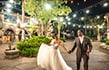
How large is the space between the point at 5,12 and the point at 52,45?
2411 cm

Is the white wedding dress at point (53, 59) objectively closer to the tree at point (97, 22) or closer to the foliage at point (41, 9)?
the foliage at point (41, 9)

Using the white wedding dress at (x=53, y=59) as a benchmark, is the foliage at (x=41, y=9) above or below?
above

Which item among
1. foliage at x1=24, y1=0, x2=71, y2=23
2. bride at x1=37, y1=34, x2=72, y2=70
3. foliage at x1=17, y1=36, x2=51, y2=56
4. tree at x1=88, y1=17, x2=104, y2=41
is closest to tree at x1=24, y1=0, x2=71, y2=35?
foliage at x1=24, y1=0, x2=71, y2=23

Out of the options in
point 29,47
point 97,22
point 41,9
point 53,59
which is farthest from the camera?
point 97,22

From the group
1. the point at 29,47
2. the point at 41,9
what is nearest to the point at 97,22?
the point at 41,9

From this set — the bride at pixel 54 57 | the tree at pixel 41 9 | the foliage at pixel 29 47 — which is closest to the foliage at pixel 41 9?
the tree at pixel 41 9

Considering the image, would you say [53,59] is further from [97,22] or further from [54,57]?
[97,22]

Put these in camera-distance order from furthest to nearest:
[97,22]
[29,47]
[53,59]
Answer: [97,22], [29,47], [53,59]

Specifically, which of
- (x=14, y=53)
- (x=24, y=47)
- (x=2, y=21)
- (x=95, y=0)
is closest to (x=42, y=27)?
(x=24, y=47)

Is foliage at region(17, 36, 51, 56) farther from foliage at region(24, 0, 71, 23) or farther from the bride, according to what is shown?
the bride

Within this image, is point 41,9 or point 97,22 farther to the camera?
point 97,22

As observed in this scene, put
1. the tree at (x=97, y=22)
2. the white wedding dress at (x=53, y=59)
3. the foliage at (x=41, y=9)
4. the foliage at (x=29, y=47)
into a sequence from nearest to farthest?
the white wedding dress at (x=53, y=59)
the foliage at (x=29, y=47)
the foliage at (x=41, y=9)
the tree at (x=97, y=22)

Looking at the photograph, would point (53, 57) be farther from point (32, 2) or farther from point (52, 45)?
point (32, 2)

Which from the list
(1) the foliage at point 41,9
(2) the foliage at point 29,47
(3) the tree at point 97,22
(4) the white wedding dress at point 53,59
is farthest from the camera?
(3) the tree at point 97,22
